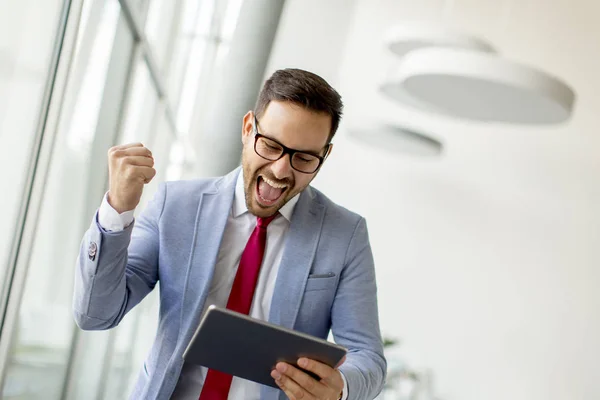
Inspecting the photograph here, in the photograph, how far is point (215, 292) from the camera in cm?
237

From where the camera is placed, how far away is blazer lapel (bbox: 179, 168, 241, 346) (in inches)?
88.4

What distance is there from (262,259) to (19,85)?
1011mm

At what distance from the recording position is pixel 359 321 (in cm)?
235

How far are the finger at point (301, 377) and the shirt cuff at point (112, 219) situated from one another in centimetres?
55

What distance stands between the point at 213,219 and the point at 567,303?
6.66 metres

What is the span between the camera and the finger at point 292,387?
1996 millimetres

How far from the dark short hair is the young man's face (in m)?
0.02

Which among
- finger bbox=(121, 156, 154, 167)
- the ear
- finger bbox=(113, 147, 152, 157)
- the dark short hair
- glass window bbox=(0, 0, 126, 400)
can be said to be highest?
the dark short hair

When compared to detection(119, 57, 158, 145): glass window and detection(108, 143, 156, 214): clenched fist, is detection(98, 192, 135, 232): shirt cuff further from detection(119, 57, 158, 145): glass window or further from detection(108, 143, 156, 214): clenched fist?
detection(119, 57, 158, 145): glass window

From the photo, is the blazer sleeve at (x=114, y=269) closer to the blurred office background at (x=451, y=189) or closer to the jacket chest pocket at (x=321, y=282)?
the jacket chest pocket at (x=321, y=282)

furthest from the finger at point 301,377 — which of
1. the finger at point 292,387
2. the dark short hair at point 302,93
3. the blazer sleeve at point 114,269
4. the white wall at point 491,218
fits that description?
the white wall at point 491,218

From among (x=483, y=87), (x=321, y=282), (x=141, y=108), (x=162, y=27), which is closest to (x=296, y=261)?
(x=321, y=282)

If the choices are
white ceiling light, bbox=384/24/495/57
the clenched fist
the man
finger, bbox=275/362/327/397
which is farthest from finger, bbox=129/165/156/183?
white ceiling light, bbox=384/24/495/57

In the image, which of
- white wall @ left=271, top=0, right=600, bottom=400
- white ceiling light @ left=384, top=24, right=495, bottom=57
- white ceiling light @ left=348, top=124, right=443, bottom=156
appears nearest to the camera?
white ceiling light @ left=384, top=24, right=495, bottom=57
